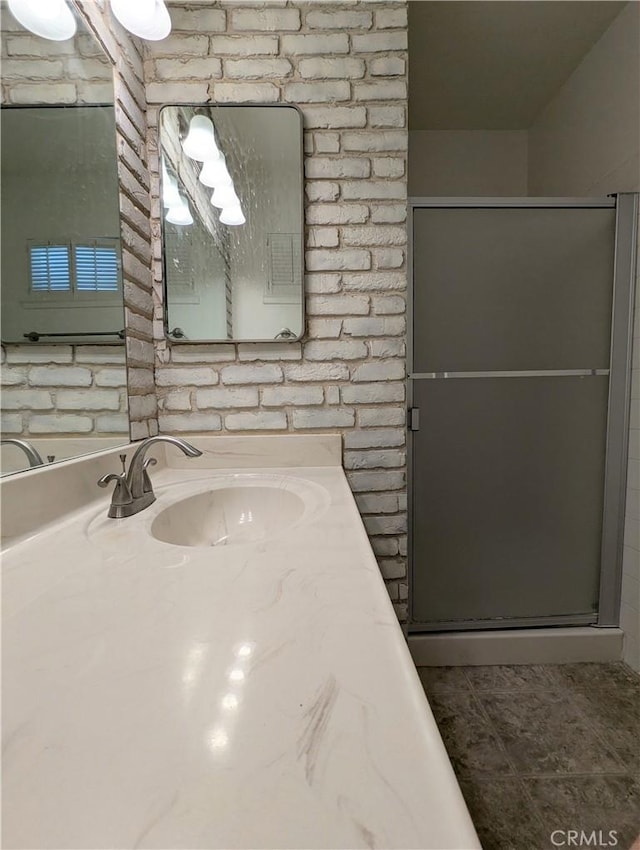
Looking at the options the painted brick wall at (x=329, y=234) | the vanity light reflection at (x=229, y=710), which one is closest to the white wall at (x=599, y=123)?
the painted brick wall at (x=329, y=234)

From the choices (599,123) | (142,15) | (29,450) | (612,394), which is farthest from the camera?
(599,123)

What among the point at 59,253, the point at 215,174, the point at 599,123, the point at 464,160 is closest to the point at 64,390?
the point at 59,253

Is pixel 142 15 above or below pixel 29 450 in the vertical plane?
above

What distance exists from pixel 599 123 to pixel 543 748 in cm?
247

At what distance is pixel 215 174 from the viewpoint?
125 cm

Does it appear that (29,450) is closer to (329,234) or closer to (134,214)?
(134,214)

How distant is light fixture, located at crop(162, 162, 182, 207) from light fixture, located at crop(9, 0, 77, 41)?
0.38 m

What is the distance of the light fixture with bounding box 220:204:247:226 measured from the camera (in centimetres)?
125

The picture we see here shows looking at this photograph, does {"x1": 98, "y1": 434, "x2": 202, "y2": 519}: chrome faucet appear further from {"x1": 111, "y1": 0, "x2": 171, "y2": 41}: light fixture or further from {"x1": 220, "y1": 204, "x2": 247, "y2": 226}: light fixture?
{"x1": 111, "y1": 0, "x2": 171, "y2": 41}: light fixture

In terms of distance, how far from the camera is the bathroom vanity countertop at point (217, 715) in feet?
0.69

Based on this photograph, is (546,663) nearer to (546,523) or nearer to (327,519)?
(546,523)

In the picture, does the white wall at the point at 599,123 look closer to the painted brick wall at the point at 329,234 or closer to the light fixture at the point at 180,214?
the painted brick wall at the point at 329,234

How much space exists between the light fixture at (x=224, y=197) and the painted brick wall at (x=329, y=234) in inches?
7.6

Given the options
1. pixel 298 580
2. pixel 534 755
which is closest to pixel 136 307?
pixel 298 580
